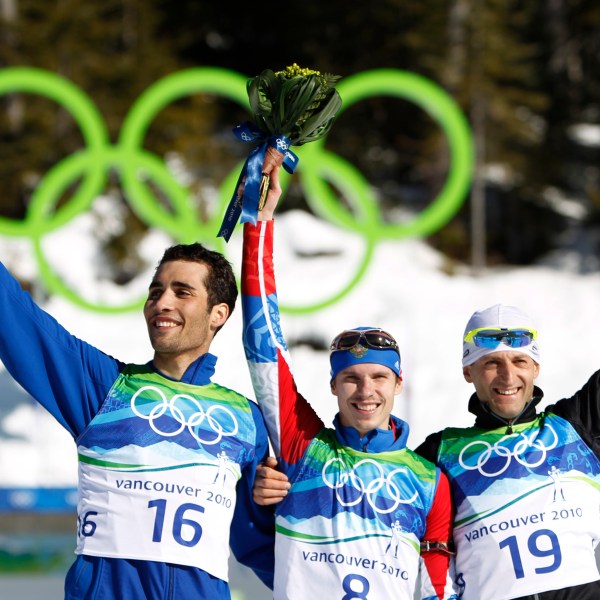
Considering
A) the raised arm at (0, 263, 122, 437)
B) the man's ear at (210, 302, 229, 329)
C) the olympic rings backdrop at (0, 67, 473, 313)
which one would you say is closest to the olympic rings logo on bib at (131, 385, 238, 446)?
the raised arm at (0, 263, 122, 437)

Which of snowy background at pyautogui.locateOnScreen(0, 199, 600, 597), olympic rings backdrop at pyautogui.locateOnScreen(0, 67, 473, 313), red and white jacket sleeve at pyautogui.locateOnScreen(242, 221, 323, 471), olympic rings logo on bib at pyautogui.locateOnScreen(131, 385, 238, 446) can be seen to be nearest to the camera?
olympic rings logo on bib at pyautogui.locateOnScreen(131, 385, 238, 446)

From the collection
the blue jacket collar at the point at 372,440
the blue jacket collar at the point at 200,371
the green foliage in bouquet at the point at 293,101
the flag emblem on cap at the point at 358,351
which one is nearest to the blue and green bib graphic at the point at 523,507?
the blue jacket collar at the point at 372,440

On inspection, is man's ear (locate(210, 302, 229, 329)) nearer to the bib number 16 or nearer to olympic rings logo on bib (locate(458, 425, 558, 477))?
the bib number 16

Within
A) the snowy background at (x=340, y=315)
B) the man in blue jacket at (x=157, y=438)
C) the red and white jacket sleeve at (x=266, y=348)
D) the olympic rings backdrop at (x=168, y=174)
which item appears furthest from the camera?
the olympic rings backdrop at (x=168, y=174)

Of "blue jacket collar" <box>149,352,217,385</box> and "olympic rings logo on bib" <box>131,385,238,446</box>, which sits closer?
"olympic rings logo on bib" <box>131,385,238,446</box>

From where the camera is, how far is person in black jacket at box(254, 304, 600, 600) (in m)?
3.11

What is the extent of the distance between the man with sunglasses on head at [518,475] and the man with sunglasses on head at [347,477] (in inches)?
4.0

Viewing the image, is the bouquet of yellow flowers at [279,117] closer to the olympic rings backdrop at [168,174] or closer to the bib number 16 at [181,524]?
the bib number 16 at [181,524]

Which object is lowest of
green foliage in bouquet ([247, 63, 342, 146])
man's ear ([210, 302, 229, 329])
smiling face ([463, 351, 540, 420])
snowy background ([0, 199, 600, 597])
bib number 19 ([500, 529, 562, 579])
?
bib number 19 ([500, 529, 562, 579])

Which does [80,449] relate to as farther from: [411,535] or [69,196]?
[69,196]

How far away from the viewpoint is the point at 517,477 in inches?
126

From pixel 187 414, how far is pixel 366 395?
555 mm

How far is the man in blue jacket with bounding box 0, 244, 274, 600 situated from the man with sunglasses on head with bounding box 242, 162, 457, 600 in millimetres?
120

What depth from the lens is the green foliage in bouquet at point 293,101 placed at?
315 centimetres
